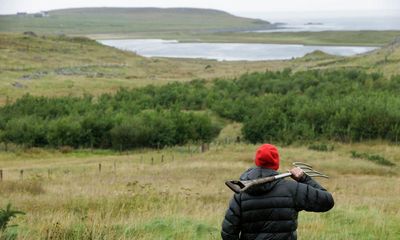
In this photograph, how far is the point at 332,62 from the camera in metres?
85.0

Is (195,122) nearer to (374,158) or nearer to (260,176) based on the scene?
(374,158)

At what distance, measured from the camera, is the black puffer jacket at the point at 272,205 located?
5.68m

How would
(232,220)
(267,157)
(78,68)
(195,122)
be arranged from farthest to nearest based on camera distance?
(78,68), (195,122), (232,220), (267,157)

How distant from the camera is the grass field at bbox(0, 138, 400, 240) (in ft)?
27.4

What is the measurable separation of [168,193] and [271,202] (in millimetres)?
8971

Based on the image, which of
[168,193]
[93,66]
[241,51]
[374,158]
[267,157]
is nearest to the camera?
[267,157]

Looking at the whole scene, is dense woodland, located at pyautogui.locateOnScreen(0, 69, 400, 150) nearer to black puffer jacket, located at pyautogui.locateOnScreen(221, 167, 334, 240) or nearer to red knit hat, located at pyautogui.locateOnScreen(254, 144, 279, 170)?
black puffer jacket, located at pyautogui.locateOnScreen(221, 167, 334, 240)

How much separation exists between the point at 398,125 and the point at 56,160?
72.5 ft

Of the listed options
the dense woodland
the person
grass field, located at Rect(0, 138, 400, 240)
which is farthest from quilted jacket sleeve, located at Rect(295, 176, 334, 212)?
the dense woodland

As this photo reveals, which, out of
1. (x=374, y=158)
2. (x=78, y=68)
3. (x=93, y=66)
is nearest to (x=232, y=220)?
(x=374, y=158)

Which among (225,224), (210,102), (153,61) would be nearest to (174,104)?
(210,102)

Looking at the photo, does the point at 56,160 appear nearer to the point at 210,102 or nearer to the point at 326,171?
the point at 326,171

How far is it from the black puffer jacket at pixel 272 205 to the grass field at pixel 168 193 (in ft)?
6.02

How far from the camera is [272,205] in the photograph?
5.70 meters
